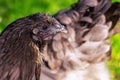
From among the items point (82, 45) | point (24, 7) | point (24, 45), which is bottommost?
point (24, 45)

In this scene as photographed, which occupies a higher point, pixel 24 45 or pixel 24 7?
pixel 24 7

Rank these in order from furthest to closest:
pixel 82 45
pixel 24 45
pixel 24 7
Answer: pixel 24 7 → pixel 82 45 → pixel 24 45

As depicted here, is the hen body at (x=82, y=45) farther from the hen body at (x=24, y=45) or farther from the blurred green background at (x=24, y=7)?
the blurred green background at (x=24, y=7)

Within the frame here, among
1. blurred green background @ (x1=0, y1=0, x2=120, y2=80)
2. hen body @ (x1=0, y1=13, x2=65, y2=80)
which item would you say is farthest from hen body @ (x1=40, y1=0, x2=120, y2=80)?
blurred green background @ (x1=0, y1=0, x2=120, y2=80)

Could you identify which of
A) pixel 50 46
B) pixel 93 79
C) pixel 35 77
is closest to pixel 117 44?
pixel 93 79

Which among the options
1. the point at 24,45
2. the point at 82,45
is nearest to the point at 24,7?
the point at 82,45

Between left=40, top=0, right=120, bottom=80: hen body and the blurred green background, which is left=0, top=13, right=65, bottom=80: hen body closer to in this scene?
left=40, top=0, right=120, bottom=80: hen body

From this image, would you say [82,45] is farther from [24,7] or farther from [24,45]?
[24,7]
